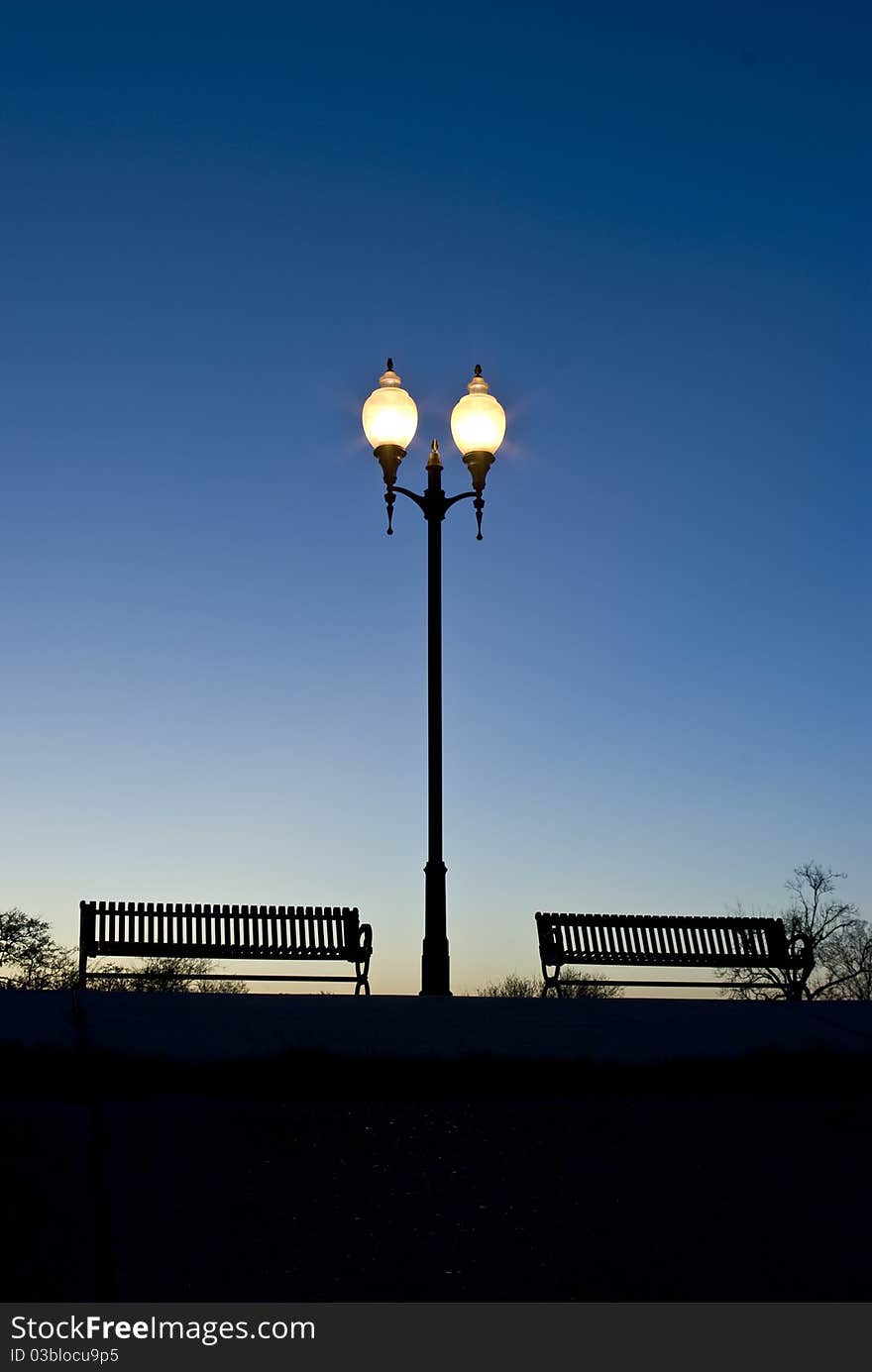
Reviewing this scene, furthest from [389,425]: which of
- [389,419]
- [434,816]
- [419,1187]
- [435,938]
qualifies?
[419,1187]

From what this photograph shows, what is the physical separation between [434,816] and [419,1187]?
5579 mm

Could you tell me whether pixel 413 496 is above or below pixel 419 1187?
above

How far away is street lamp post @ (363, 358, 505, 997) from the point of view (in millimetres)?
8383

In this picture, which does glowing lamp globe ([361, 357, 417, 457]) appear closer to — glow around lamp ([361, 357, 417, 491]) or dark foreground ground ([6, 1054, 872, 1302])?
glow around lamp ([361, 357, 417, 491])

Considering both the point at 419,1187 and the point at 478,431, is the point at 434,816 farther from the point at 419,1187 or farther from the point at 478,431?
the point at 419,1187

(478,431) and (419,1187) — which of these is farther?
(478,431)

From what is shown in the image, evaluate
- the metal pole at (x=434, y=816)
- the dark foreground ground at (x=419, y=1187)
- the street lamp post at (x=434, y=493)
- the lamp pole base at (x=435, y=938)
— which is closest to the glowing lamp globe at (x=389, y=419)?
the street lamp post at (x=434, y=493)

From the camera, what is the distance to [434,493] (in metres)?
9.30

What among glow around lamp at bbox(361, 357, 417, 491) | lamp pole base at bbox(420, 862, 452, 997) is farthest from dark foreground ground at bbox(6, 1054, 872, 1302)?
glow around lamp at bbox(361, 357, 417, 491)

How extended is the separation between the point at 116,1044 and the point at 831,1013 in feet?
11.6

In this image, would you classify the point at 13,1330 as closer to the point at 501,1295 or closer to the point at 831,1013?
the point at 501,1295

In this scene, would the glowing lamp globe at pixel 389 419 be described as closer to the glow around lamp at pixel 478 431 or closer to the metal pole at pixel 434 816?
the glow around lamp at pixel 478 431

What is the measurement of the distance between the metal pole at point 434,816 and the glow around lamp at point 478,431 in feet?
4.10

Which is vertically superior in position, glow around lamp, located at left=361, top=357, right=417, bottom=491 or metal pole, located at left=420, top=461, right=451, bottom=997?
glow around lamp, located at left=361, top=357, right=417, bottom=491
